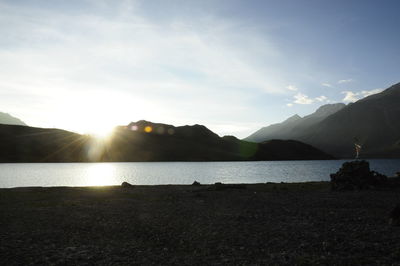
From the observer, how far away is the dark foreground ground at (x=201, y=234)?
14.7 m

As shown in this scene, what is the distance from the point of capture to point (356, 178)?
4422cm

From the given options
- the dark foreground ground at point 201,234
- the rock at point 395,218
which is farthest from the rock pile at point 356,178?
the rock at point 395,218

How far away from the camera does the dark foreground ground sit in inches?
580

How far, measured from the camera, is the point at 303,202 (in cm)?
3203

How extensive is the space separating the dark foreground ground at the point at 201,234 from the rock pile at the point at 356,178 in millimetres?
12839

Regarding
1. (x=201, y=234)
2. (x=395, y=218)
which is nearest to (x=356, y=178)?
(x=395, y=218)

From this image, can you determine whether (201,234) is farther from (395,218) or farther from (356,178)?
(356,178)

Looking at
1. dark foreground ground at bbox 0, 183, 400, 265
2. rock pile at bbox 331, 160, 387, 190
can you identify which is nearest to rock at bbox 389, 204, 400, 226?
dark foreground ground at bbox 0, 183, 400, 265

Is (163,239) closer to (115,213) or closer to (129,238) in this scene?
(129,238)

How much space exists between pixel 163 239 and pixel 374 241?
424 inches

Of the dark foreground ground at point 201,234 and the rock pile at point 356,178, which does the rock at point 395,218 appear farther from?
the rock pile at point 356,178

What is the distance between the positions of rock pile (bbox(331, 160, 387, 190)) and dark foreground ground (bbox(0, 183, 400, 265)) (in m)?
12.8

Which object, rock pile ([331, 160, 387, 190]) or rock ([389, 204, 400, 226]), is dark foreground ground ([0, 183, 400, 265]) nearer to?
rock ([389, 204, 400, 226])

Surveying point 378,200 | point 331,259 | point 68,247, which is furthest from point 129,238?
point 378,200
